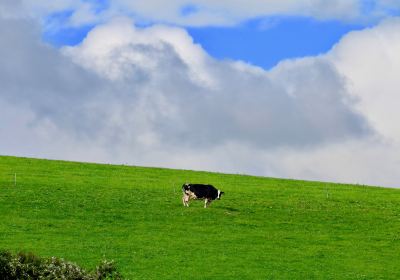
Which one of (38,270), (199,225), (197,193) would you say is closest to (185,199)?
(197,193)

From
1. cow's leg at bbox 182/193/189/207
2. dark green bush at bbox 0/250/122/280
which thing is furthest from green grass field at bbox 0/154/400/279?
dark green bush at bbox 0/250/122/280

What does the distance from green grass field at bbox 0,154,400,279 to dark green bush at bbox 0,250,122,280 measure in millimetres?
13715

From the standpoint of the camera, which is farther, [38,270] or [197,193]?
[197,193]

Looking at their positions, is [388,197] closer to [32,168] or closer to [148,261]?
[32,168]

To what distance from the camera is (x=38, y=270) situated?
2480cm

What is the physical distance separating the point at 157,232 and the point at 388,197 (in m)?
27.5

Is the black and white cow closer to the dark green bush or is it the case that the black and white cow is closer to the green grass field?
the green grass field

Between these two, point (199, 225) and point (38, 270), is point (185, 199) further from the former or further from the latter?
point (38, 270)

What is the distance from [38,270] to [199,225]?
2739cm

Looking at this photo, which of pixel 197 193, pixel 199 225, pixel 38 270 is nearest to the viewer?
pixel 38 270

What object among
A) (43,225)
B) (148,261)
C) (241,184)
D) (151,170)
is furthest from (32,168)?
(148,261)

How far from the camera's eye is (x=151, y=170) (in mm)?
77250

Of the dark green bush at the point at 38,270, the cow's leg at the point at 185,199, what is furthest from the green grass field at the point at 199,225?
the dark green bush at the point at 38,270

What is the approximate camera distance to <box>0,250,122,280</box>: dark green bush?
24.5 meters
